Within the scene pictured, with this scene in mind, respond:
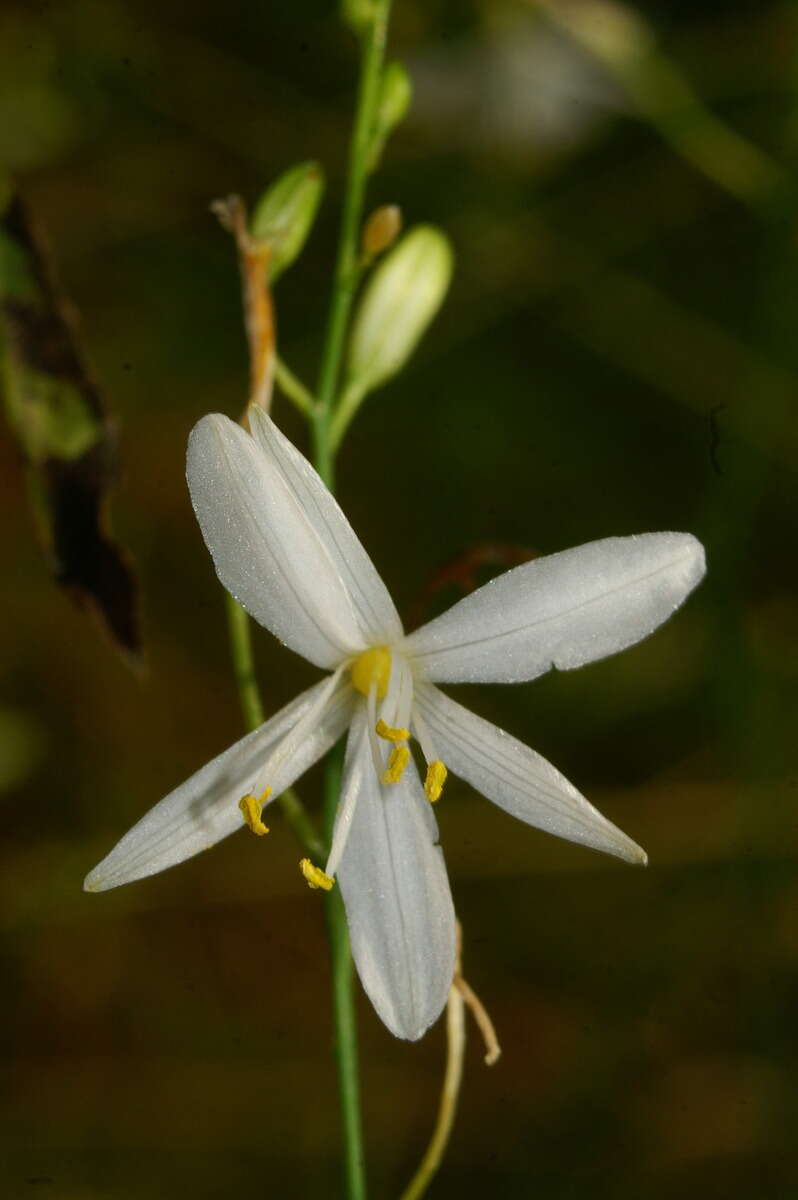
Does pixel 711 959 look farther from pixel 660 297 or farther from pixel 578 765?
pixel 660 297

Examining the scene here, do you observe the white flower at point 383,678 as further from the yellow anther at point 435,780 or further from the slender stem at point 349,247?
the slender stem at point 349,247

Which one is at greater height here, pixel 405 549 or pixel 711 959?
pixel 405 549

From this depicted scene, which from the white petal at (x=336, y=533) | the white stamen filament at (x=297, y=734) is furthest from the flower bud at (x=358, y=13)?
the white stamen filament at (x=297, y=734)

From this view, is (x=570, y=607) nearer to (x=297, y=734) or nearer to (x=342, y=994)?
(x=297, y=734)

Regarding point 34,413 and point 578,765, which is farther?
point 578,765

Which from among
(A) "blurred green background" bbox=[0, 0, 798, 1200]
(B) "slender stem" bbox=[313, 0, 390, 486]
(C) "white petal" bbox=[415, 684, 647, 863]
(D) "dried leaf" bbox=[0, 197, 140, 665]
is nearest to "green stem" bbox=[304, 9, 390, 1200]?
(B) "slender stem" bbox=[313, 0, 390, 486]

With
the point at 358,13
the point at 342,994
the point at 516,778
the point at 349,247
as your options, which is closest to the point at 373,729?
the point at 516,778

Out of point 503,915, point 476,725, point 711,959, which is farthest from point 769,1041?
point 476,725
